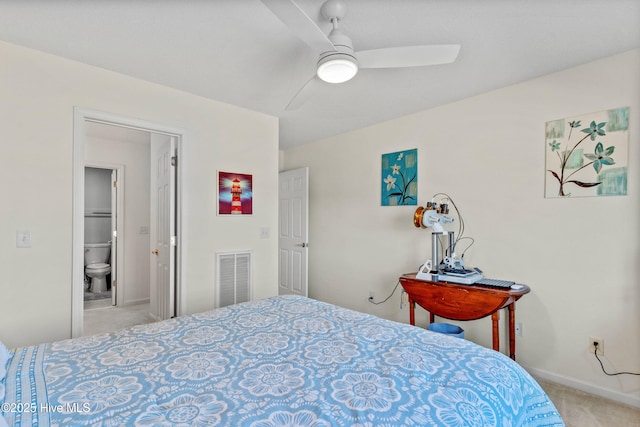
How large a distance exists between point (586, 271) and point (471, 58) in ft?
5.39

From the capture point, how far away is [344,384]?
1.03 m

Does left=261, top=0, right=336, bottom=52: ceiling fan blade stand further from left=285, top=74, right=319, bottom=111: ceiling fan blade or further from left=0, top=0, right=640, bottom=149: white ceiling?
left=285, top=74, right=319, bottom=111: ceiling fan blade

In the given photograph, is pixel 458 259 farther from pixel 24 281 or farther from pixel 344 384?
pixel 24 281

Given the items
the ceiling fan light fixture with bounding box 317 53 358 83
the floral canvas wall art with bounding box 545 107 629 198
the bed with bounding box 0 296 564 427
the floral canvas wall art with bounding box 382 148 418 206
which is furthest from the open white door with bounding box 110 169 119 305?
the floral canvas wall art with bounding box 545 107 629 198

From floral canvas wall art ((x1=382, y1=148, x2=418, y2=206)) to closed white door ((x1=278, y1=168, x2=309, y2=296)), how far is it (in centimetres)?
107

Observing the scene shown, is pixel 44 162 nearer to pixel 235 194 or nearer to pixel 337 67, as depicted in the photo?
pixel 235 194

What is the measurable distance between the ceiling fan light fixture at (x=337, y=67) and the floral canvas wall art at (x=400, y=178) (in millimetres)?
1690

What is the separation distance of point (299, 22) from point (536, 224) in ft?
7.23

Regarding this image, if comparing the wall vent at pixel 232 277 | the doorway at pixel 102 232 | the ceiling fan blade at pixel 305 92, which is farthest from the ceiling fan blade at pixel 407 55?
the doorway at pixel 102 232

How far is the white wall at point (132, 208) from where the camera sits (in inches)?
166

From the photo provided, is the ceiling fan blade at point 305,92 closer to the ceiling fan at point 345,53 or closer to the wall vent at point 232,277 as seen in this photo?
the ceiling fan at point 345,53

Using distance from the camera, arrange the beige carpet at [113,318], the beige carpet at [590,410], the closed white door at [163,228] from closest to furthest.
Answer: the beige carpet at [590,410] < the closed white door at [163,228] < the beige carpet at [113,318]

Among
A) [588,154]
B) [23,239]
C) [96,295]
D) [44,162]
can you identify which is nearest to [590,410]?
[588,154]

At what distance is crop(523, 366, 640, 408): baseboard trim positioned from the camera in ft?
6.56
